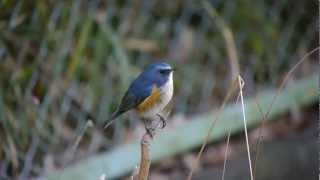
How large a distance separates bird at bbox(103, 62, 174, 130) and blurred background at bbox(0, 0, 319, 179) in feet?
2.62

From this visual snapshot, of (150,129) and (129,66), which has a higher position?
(150,129)

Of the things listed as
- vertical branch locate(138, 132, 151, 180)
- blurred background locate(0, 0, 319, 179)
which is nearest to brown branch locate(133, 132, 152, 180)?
vertical branch locate(138, 132, 151, 180)

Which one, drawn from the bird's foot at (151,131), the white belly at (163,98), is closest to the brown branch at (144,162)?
the bird's foot at (151,131)

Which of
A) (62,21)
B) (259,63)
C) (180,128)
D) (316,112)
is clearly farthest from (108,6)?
(316,112)

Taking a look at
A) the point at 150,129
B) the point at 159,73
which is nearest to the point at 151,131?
the point at 150,129

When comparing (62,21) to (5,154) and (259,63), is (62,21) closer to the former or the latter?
(5,154)

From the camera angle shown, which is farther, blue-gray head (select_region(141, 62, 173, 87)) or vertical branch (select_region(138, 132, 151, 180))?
blue-gray head (select_region(141, 62, 173, 87))

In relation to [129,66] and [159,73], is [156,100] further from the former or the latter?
[129,66]

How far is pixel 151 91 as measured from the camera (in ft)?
14.0

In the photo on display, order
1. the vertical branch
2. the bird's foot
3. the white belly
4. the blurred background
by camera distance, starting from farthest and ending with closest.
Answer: the blurred background < the white belly < the bird's foot < the vertical branch

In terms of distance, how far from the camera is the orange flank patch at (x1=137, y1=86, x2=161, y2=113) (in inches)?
167

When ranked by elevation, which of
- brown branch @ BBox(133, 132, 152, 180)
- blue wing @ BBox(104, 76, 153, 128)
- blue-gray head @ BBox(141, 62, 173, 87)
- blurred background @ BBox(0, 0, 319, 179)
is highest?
blue-gray head @ BBox(141, 62, 173, 87)

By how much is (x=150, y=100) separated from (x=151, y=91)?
0.14ft

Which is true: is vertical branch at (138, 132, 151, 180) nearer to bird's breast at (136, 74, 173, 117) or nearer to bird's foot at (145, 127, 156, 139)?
bird's foot at (145, 127, 156, 139)
